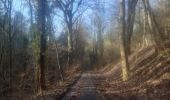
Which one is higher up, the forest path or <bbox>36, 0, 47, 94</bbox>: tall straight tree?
<bbox>36, 0, 47, 94</bbox>: tall straight tree

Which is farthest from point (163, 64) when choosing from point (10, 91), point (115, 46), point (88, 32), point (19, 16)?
point (88, 32)

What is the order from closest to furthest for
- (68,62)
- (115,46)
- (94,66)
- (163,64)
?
(163,64) < (68,62) < (115,46) < (94,66)

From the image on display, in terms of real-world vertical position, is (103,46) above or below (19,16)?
below

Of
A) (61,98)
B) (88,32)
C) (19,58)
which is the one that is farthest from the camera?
(88,32)

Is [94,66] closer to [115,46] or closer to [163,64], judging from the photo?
[115,46]

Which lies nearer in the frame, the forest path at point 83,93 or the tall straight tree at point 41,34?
the forest path at point 83,93

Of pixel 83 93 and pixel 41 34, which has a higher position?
pixel 41 34

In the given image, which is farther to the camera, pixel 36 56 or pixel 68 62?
pixel 68 62

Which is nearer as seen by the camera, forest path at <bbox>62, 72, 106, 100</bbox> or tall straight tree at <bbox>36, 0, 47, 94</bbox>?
forest path at <bbox>62, 72, 106, 100</bbox>

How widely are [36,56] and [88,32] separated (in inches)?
3078

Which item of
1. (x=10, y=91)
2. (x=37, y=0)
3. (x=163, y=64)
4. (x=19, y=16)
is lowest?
(x=10, y=91)

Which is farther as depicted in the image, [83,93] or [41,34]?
[41,34]

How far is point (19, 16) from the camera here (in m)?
63.3

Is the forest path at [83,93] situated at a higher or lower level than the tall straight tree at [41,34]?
lower
